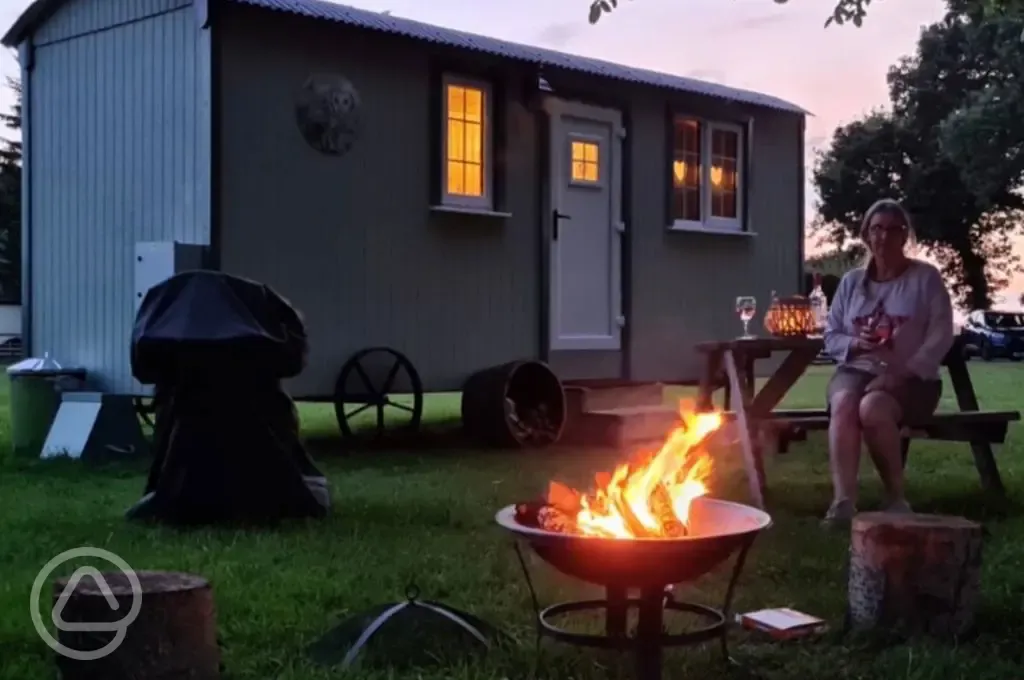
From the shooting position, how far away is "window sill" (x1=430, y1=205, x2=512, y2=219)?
8.48 m

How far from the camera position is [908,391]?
5066mm

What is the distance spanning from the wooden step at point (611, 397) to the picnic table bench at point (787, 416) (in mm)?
3098

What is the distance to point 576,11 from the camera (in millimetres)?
5461

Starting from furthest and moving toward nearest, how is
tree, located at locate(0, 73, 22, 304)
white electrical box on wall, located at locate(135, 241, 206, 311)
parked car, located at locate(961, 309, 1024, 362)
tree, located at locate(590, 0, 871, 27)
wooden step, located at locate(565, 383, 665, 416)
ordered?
tree, located at locate(0, 73, 22, 304), parked car, located at locate(961, 309, 1024, 362), wooden step, located at locate(565, 383, 665, 416), white electrical box on wall, located at locate(135, 241, 206, 311), tree, located at locate(590, 0, 871, 27)

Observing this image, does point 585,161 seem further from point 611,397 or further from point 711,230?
point 611,397

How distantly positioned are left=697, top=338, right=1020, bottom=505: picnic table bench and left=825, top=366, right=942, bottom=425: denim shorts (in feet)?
0.40

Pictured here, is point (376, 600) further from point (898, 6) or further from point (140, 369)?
point (898, 6)

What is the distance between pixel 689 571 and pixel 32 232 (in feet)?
23.9

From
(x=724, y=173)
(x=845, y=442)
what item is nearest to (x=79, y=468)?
(x=845, y=442)

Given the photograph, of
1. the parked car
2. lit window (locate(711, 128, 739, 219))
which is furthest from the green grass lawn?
the parked car

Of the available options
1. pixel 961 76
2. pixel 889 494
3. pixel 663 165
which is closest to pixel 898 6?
pixel 889 494

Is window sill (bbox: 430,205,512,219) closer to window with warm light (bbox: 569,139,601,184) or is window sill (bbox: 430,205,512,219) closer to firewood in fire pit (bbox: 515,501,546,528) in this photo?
window with warm light (bbox: 569,139,601,184)

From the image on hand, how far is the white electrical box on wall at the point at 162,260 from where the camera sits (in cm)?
723

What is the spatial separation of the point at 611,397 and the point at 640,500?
264 inches
